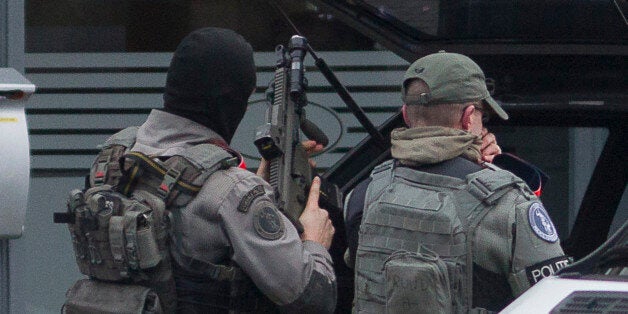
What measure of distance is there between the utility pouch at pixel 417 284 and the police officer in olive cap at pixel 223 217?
0.65 feet

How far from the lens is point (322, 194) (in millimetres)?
3773

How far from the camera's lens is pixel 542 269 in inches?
120

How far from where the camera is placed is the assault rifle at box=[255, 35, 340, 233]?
3.69m

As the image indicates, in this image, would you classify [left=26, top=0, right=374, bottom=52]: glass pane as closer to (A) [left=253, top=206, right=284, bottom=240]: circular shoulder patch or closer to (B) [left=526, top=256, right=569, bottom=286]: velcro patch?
(A) [left=253, top=206, right=284, bottom=240]: circular shoulder patch

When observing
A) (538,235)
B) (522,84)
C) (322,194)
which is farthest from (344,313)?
(538,235)

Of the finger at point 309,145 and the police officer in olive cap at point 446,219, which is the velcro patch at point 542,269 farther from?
the finger at point 309,145

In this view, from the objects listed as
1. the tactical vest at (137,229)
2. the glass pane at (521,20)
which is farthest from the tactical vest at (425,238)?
the glass pane at (521,20)

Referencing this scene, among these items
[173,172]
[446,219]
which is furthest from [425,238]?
[173,172]

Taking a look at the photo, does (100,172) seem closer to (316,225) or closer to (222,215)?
(222,215)

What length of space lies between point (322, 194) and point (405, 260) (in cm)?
63

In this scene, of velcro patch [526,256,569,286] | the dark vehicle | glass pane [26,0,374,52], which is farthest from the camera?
glass pane [26,0,374,52]

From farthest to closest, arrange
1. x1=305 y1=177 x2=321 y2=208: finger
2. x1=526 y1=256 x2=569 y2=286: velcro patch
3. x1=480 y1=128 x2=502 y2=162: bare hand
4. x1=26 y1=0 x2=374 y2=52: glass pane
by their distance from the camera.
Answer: x1=26 y1=0 x2=374 y2=52: glass pane, x1=480 y1=128 x2=502 y2=162: bare hand, x1=305 y1=177 x2=321 y2=208: finger, x1=526 y1=256 x2=569 y2=286: velcro patch

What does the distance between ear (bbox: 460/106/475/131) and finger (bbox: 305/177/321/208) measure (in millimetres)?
545

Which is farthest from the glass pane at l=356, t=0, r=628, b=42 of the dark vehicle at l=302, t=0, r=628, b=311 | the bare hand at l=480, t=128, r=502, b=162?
the bare hand at l=480, t=128, r=502, b=162
